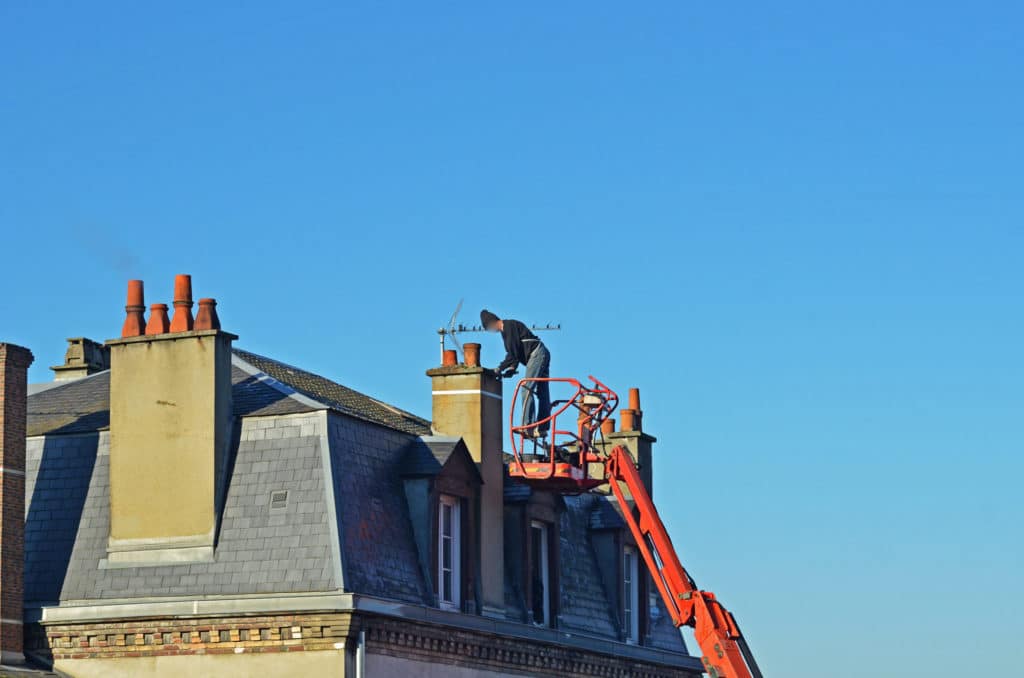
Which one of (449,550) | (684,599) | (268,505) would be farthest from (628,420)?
(268,505)

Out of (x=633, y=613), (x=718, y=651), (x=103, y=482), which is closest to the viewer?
(x=103, y=482)

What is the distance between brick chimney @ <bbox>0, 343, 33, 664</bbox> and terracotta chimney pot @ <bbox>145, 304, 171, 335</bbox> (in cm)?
205

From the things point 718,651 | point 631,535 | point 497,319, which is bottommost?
point 718,651

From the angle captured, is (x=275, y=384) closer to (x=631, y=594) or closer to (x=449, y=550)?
(x=449, y=550)

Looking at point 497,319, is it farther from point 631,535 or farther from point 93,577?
point 93,577

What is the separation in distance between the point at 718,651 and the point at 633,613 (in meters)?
6.11

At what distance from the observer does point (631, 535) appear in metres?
40.8

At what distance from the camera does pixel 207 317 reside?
3183 cm

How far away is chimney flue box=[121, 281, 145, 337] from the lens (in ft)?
107

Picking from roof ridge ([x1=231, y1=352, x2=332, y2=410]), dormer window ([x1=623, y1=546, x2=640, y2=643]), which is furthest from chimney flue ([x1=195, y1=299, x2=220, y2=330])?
dormer window ([x1=623, y1=546, x2=640, y2=643])

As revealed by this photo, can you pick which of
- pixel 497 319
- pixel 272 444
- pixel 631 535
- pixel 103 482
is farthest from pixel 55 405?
pixel 631 535

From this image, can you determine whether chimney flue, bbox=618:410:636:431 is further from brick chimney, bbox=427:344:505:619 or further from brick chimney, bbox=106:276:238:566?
brick chimney, bbox=106:276:238:566

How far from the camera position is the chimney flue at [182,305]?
32031mm

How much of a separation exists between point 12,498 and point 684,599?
12133 mm
